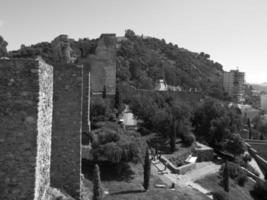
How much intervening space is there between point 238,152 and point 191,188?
15.8m

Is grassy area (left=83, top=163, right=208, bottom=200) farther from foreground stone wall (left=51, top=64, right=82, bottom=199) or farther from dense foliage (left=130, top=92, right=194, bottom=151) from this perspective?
dense foliage (left=130, top=92, right=194, bottom=151)

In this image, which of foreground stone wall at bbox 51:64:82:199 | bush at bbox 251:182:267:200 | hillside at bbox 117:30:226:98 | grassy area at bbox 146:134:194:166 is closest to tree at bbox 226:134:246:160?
grassy area at bbox 146:134:194:166

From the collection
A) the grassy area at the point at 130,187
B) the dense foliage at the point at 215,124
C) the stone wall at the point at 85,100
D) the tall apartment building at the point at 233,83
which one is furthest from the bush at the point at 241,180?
the tall apartment building at the point at 233,83

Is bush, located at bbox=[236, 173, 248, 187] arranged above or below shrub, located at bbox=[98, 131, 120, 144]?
below

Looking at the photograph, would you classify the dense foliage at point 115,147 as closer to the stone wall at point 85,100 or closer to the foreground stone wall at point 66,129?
the stone wall at point 85,100

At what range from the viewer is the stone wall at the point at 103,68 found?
42.6m

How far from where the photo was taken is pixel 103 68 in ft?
140

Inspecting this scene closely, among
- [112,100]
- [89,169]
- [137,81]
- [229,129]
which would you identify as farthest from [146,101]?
[89,169]

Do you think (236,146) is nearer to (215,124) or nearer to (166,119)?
(215,124)

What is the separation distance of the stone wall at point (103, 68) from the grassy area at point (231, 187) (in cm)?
2114

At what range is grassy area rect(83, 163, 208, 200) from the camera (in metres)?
16.9

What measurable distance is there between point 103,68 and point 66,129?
3505cm

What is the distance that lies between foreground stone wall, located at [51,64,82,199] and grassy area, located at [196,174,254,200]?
57.1ft

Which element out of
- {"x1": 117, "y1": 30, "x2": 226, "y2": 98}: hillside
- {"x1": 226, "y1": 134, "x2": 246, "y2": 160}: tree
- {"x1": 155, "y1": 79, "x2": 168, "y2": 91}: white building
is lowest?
{"x1": 226, "y1": 134, "x2": 246, "y2": 160}: tree
